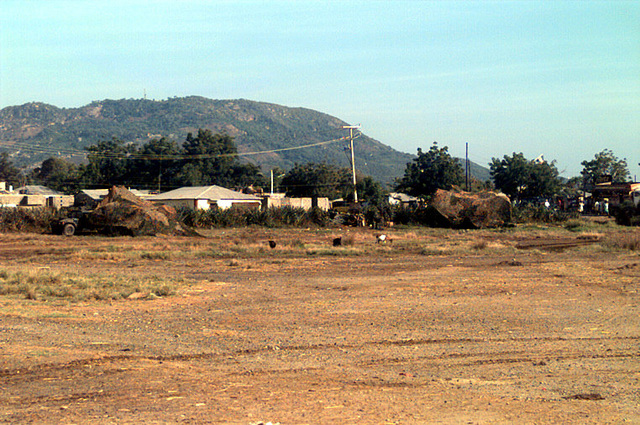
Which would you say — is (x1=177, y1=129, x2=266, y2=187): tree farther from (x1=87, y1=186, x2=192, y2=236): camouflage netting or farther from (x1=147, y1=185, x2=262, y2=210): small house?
(x1=87, y1=186, x2=192, y2=236): camouflage netting

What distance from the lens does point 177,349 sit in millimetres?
10492

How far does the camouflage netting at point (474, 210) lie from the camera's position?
5228 cm

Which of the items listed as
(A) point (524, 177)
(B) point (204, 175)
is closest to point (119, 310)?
(A) point (524, 177)

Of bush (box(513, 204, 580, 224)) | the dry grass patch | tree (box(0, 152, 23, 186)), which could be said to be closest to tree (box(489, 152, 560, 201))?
bush (box(513, 204, 580, 224))

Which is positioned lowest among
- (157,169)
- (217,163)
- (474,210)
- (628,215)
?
(628,215)

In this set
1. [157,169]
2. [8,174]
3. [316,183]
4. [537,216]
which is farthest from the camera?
[8,174]

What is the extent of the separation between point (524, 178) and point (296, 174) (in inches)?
1407

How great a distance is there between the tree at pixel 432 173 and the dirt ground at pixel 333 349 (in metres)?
66.3

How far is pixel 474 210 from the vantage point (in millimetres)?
52156

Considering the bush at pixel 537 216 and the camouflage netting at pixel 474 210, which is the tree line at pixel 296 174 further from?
the camouflage netting at pixel 474 210

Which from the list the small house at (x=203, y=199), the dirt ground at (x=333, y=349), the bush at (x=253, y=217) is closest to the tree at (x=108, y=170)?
the small house at (x=203, y=199)

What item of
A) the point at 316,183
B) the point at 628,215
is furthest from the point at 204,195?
the point at 628,215

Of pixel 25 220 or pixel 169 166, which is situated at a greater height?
pixel 169 166

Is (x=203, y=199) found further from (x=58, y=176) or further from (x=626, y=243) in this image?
(x=58, y=176)
